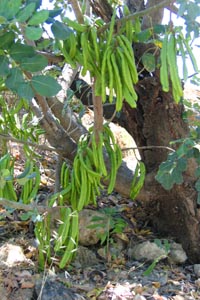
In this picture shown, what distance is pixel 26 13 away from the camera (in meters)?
1.08

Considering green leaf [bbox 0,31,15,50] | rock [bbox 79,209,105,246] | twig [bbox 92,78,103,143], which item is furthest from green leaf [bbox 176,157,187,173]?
green leaf [bbox 0,31,15,50]

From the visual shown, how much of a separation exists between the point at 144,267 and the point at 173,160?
590mm

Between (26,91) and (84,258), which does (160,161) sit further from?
(26,91)

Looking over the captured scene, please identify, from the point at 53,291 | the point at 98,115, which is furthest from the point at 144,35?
the point at 53,291

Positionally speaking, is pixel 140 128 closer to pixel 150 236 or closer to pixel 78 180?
pixel 150 236

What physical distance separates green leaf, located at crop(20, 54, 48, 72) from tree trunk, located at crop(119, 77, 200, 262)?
1.10m

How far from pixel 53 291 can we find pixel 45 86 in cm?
92

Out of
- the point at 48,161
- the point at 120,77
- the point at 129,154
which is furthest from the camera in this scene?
the point at 129,154

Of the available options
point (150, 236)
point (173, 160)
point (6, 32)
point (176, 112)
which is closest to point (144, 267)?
point (150, 236)

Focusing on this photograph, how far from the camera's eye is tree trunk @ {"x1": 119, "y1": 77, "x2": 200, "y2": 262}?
7.37 feet

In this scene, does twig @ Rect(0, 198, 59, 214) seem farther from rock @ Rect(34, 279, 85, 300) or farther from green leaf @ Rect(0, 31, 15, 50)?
green leaf @ Rect(0, 31, 15, 50)

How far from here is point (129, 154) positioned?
10.5ft

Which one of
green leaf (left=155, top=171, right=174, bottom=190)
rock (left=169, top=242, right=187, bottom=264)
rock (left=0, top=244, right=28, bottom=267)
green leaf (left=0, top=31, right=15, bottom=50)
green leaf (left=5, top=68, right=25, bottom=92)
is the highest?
green leaf (left=0, top=31, right=15, bottom=50)

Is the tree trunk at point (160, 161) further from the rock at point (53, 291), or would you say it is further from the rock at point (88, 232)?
the rock at point (53, 291)
